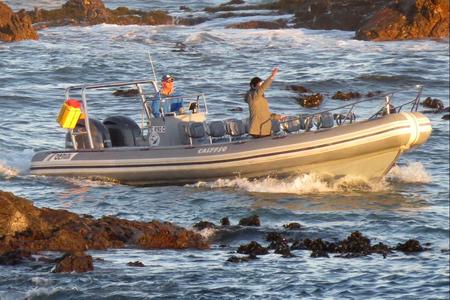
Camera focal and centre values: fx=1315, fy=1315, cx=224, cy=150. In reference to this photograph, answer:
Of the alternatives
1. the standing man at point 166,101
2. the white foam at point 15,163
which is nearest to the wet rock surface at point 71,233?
the standing man at point 166,101

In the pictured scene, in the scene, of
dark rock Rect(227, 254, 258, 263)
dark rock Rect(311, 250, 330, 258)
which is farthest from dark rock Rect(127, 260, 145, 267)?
dark rock Rect(311, 250, 330, 258)

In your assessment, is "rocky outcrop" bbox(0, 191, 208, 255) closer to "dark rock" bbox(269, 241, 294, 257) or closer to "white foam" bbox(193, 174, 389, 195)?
"dark rock" bbox(269, 241, 294, 257)

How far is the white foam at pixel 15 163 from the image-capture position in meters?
→ 20.8

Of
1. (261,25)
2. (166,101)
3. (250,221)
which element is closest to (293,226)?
(250,221)

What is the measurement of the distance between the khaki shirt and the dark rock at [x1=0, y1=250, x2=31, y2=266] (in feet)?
21.1

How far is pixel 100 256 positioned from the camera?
45.2 ft

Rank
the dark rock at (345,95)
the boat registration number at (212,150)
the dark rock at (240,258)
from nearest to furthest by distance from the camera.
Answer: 1. the dark rock at (240,258)
2. the boat registration number at (212,150)
3. the dark rock at (345,95)

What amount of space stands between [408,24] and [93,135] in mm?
20505

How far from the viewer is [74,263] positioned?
1301cm

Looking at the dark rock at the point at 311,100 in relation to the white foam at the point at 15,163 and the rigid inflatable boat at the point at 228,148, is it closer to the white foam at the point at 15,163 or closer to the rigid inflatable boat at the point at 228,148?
the white foam at the point at 15,163

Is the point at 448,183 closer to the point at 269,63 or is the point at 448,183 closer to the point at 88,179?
the point at 88,179

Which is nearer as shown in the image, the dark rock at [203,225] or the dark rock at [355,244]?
the dark rock at [355,244]

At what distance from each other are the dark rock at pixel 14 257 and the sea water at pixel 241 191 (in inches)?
11.3

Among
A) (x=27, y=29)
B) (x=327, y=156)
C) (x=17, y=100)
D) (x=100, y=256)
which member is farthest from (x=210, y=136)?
(x=27, y=29)
